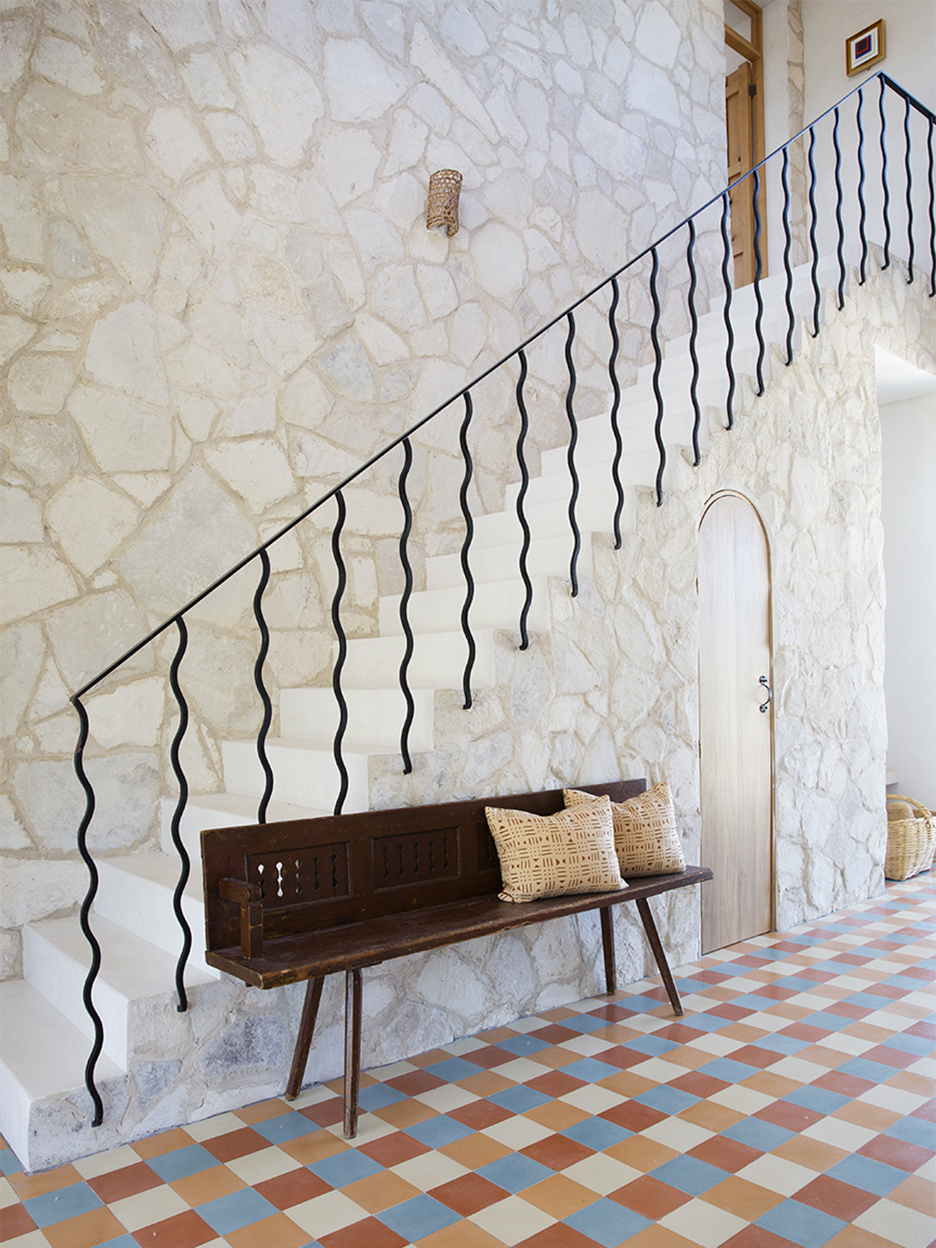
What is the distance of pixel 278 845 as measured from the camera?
2.32 m

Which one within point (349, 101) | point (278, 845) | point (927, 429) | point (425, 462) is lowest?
point (278, 845)

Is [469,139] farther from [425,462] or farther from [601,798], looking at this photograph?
[601,798]

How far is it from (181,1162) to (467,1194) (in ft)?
2.12

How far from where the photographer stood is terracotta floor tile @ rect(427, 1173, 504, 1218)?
6.18ft

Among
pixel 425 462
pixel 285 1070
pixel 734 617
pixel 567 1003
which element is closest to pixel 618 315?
pixel 425 462

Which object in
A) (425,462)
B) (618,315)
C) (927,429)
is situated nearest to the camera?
(425,462)

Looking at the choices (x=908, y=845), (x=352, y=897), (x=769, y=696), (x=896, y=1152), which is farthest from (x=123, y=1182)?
(x=908, y=845)

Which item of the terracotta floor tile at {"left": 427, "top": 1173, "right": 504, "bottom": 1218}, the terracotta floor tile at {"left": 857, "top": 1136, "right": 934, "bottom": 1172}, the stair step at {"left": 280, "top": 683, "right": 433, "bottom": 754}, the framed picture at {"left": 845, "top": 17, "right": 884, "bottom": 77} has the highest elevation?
the framed picture at {"left": 845, "top": 17, "right": 884, "bottom": 77}

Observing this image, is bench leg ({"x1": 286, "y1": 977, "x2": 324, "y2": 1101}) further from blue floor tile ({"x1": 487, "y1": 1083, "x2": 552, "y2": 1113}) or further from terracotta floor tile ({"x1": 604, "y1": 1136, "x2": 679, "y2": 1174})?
terracotta floor tile ({"x1": 604, "y1": 1136, "x2": 679, "y2": 1174})

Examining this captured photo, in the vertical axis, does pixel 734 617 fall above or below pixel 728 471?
below

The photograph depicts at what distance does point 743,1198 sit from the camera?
6.23ft

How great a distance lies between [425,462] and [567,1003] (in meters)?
2.26

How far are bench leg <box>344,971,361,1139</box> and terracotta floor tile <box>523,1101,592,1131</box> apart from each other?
1.38 ft

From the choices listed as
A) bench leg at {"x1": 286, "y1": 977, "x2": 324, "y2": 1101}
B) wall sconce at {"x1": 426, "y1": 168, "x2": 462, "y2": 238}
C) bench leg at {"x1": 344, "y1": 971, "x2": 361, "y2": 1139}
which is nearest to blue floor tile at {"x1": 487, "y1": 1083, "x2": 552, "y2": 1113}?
bench leg at {"x1": 344, "y1": 971, "x2": 361, "y2": 1139}
